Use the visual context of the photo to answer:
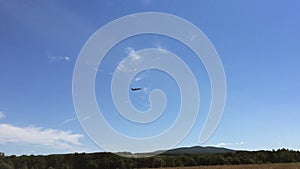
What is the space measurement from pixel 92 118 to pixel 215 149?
2691 inches

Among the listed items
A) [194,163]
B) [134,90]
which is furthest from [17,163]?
[134,90]

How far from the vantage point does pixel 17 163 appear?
Result: 81000mm

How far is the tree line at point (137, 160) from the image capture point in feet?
228

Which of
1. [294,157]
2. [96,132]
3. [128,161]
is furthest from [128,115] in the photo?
[294,157]

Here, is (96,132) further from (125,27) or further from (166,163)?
(166,163)

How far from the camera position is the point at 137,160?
7144 centimetres

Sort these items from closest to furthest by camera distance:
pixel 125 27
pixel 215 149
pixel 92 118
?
pixel 92 118, pixel 125 27, pixel 215 149

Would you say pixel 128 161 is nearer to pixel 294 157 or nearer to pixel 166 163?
pixel 166 163

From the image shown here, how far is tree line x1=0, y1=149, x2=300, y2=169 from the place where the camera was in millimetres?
69562

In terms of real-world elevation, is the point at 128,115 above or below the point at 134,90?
below

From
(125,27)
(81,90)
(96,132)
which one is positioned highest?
(125,27)

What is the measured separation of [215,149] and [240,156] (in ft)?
25.1

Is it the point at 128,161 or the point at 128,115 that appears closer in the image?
the point at 128,115

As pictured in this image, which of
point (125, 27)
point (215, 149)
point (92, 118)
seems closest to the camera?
point (92, 118)
